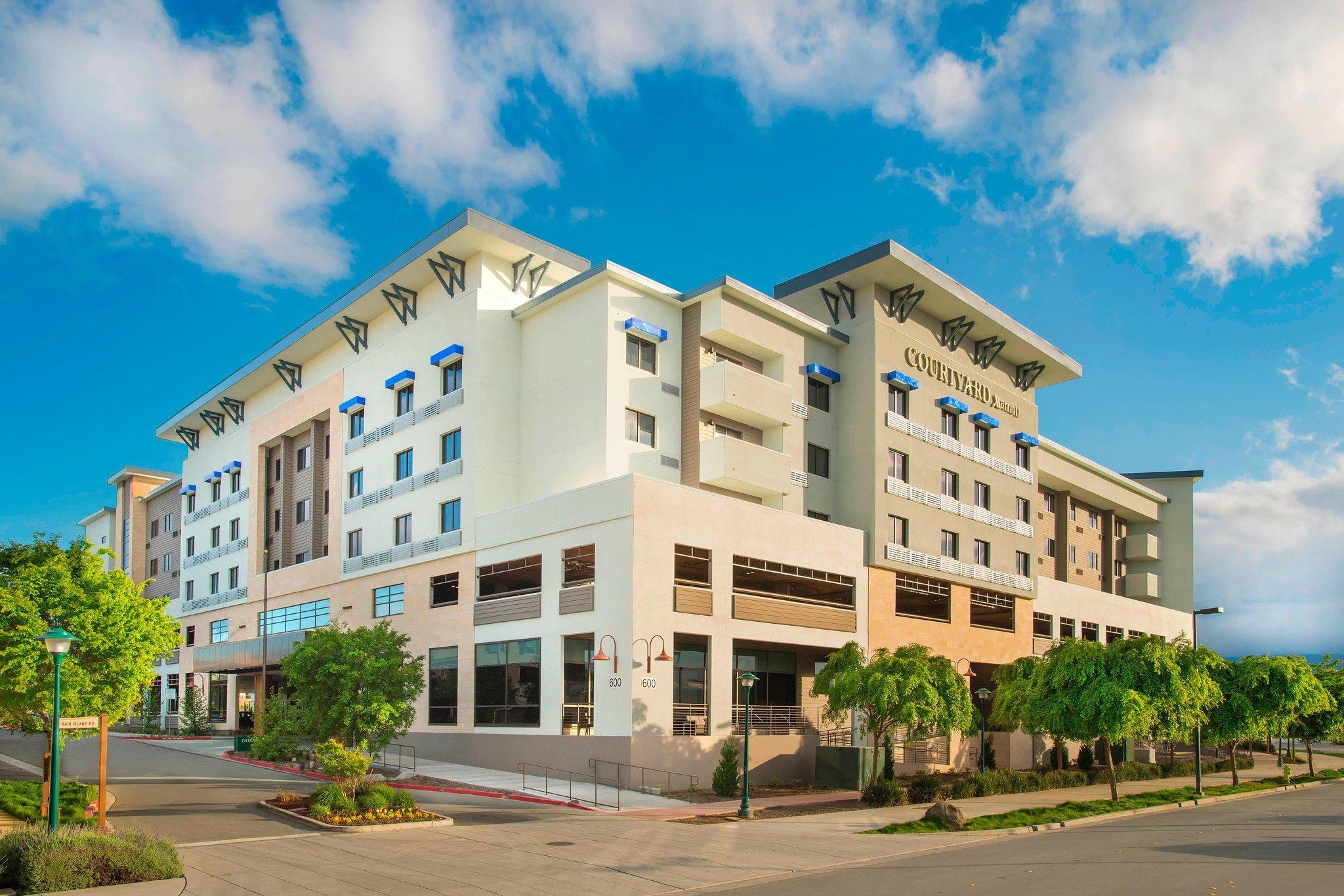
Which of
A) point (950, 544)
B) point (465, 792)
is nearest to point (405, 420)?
point (465, 792)

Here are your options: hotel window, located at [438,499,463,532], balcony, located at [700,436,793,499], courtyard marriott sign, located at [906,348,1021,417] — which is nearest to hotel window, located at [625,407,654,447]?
balcony, located at [700,436,793,499]

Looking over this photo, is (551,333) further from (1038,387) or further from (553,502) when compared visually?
(1038,387)

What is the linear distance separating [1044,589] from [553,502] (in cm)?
3282

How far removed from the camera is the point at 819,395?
4725 centimetres

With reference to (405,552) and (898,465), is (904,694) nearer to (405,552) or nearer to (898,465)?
(898,465)

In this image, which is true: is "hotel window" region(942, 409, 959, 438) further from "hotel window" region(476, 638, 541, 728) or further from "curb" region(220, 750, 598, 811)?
"curb" region(220, 750, 598, 811)

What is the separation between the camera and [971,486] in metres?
52.2

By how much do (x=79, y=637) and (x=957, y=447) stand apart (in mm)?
39935

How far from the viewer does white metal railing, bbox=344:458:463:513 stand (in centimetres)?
4331

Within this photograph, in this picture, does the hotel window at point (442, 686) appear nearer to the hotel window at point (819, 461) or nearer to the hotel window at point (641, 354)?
the hotel window at point (641, 354)

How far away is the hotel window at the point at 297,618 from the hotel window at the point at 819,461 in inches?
987

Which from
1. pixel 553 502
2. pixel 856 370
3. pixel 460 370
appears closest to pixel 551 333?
pixel 460 370

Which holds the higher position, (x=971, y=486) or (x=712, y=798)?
(x=971, y=486)

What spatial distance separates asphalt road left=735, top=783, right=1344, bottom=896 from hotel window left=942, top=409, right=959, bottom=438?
24.4 m
